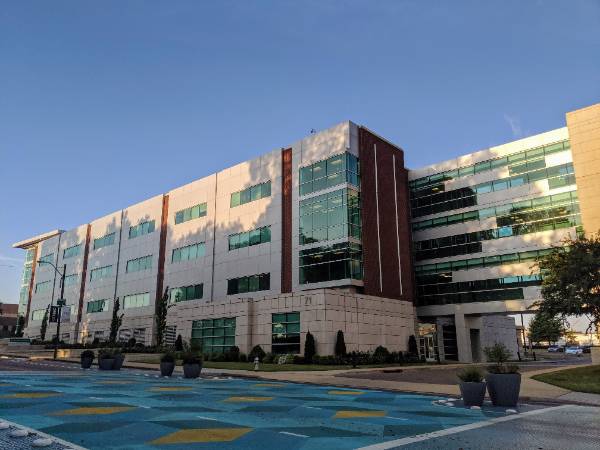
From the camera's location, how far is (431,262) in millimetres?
58750

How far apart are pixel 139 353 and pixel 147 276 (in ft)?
46.5

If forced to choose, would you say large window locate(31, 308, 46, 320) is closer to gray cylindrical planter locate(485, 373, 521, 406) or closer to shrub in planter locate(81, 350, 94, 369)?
shrub in planter locate(81, 350, 94, 369)

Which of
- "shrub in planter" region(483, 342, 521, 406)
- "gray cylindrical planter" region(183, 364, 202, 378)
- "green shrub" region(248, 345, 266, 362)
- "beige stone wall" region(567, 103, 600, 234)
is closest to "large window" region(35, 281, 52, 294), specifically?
"green shrub" region(248, 345, 266, 362)

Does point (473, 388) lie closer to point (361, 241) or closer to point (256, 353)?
point (256, 353)

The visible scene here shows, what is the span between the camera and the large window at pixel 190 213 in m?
58.6

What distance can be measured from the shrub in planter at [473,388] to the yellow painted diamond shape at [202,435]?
7.63 meters

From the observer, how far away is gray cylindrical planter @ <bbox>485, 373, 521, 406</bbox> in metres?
14.4

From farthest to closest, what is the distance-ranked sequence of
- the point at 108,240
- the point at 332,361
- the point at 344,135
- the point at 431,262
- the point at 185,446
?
the point at 108,240 → the point at 431,262 → the point at 344,135 → the point at 332,361 → the point at 185,446

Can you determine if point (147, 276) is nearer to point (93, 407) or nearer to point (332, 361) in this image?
point (332, 361)

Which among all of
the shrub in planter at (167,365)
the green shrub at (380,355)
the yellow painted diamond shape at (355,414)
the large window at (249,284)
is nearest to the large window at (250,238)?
the large window at (249,284)

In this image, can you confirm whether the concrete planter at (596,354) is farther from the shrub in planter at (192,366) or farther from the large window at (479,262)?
the shrub in planter at (192,366)

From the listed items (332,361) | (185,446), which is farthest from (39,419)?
(332,361)

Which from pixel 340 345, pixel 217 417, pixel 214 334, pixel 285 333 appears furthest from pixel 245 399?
pixel 214 334

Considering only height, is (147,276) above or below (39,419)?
above
